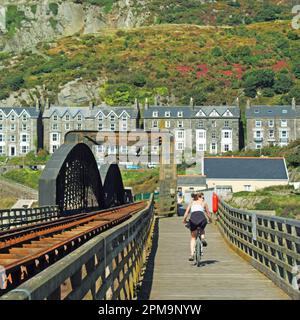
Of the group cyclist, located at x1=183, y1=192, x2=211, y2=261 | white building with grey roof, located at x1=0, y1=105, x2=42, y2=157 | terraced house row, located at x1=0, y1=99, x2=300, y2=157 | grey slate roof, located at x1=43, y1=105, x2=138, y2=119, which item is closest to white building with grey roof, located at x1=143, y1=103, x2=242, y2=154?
terraced house row, located at x1=0, y1=99, x2=300, y2=157

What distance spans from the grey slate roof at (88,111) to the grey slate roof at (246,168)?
35.8 m

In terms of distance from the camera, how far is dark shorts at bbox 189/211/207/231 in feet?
55.0

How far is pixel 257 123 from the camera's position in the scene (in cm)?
11475

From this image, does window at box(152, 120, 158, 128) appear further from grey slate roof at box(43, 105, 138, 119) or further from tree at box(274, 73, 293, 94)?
tree at box(274, 73, 293, 94)

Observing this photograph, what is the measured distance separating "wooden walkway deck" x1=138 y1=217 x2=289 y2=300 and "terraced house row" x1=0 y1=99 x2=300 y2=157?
93297mm

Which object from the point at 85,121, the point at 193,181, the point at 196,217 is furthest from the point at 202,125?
the point at 196,217

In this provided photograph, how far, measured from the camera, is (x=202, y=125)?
11656 centimetres

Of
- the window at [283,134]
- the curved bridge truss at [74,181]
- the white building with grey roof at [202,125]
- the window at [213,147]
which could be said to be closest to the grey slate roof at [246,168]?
the window at [213,147]

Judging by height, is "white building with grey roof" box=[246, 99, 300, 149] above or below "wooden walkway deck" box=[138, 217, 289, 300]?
above

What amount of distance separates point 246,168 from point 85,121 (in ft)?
144

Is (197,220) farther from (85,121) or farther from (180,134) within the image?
(85,121)

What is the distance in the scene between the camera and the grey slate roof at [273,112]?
114 meters

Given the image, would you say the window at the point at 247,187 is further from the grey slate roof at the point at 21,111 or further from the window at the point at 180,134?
the grey slate roof at the point at 21,111

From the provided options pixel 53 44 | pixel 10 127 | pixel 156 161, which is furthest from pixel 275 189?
pixel 53 44
